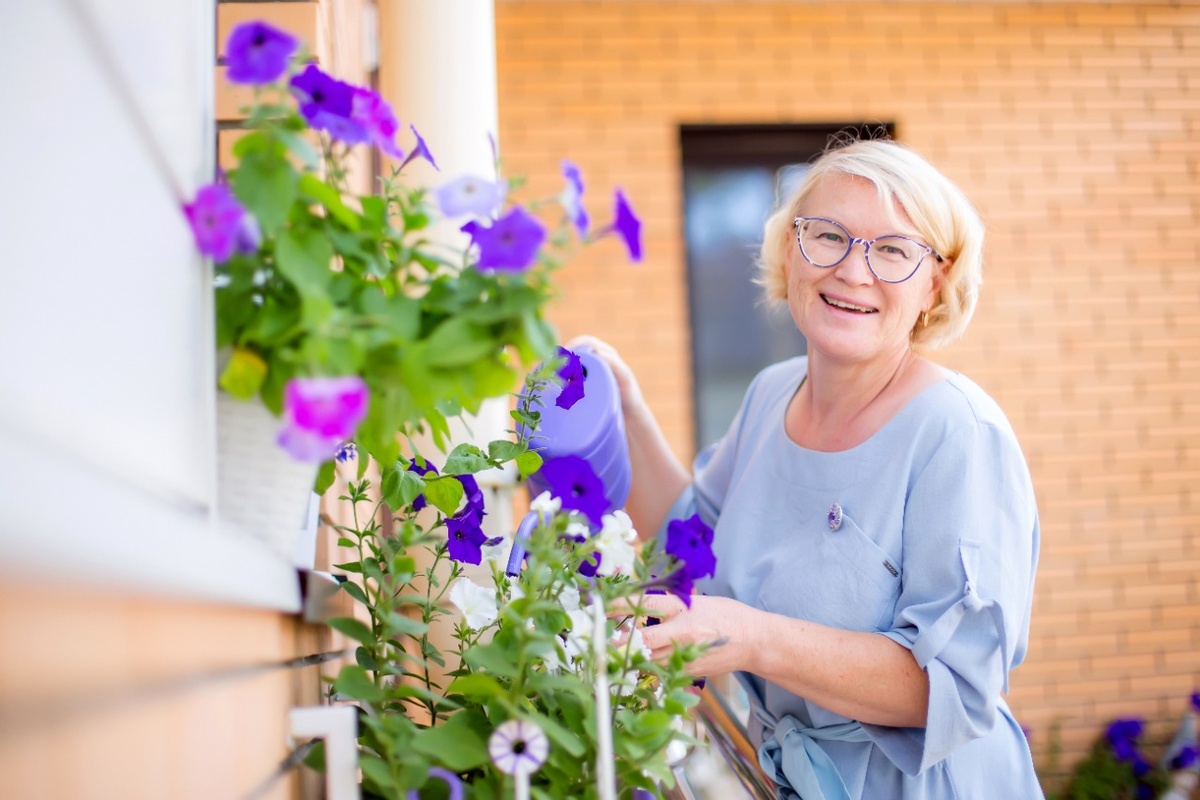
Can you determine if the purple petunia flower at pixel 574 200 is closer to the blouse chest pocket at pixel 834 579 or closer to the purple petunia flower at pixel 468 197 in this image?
the purple petunia flower at pixel 468 197

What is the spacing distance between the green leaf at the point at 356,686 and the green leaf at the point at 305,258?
360 millimetres

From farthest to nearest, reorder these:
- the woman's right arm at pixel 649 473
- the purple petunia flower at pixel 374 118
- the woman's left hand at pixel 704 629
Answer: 1. the woman's right arm at pixel 649 473
2. the woman's left hand at pixel 704 629
3. the purple petunia flower at pixel 374 118

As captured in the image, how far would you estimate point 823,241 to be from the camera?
174cm

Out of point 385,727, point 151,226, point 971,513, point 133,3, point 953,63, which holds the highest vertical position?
point 953,63

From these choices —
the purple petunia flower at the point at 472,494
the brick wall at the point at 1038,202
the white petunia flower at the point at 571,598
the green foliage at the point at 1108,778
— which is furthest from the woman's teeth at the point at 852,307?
the green foliage at the point at 1108,778

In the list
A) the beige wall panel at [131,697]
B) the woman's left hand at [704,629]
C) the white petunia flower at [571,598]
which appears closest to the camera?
the beige wall panel at [131,697]

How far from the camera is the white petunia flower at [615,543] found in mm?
948

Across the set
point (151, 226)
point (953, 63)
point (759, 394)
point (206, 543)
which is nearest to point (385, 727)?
point (206, 543)

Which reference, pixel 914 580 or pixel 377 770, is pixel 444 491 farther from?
pixel 914 580

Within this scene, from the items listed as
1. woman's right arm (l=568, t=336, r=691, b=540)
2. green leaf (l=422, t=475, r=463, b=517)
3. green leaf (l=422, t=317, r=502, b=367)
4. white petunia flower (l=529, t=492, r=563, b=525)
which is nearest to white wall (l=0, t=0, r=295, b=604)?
green leaf (l=422, t=317, r=502, b=367)

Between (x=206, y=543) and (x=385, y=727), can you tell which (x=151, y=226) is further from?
(x=385, y=727)

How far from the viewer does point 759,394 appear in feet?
6.93

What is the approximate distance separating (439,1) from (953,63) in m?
3.42

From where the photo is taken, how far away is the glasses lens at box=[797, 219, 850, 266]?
1.71 meters
